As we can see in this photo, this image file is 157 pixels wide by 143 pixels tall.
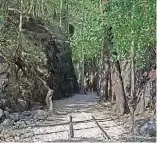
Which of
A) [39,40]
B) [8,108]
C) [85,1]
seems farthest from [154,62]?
[85,1]

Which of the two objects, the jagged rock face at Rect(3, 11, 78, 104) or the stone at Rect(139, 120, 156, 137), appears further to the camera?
the jagged rock face at Rect(3, 11, 78, 104)

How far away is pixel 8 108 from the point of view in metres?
18.2

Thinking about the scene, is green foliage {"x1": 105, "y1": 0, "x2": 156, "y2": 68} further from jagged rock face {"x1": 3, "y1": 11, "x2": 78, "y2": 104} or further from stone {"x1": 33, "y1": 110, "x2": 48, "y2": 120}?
jagged rock face {"x1": 3, "y1": 11, "x2": 78, "y2": 104}

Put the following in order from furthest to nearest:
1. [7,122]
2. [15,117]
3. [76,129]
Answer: [15,117], [7,122], [76,129]

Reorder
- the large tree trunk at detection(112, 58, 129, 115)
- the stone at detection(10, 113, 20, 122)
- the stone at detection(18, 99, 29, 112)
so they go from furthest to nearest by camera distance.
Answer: the stone at detection(18, 99, 29, 112) → the large tree trunk at detection(112, 58, 129, 115) → the stone at detection(10, 113, 20, 122)

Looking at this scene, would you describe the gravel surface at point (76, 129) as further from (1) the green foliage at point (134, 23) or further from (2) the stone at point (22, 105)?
(1) the green foliage at point (134, 23)

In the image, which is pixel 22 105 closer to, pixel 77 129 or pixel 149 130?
pixel 77 129

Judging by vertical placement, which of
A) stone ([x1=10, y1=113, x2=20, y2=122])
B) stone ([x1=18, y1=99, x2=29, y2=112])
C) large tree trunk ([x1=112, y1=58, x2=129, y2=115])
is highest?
large tree trunk ([x1=112, y1=58, x2=129, y2=115])

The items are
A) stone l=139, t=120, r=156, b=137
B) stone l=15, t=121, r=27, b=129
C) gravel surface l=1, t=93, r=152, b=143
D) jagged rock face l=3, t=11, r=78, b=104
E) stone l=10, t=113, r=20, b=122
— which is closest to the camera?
stone l=139, t=120, r=156, b=137

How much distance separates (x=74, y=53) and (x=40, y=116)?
26.5 metres

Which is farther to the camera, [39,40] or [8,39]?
[39,40]

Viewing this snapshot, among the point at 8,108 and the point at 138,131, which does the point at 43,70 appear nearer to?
the point at 8,108

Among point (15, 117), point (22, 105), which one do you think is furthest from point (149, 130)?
point (22, 105)

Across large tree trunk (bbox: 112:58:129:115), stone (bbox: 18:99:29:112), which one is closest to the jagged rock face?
stone (bbox: 18:99:29:112)
